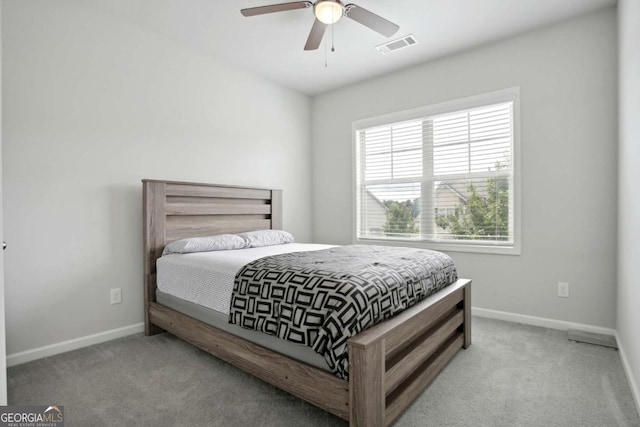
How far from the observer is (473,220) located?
10.9 ft

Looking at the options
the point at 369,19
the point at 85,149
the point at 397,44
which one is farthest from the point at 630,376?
the point at 85,149

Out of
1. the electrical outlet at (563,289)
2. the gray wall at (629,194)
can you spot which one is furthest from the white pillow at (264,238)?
the gray wall at (629,194)

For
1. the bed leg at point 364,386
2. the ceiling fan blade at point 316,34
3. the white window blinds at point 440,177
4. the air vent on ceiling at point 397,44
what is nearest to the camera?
the bed leg at point 364,386

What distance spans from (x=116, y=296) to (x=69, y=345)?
1.42 ft

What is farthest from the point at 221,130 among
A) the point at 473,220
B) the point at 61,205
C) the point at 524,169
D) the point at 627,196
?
the point at 627,196

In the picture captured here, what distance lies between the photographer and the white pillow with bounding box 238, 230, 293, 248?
3.09 m

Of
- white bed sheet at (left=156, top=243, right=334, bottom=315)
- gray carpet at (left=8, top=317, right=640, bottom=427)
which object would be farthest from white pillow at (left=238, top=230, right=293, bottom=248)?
gray carpet at (left=8, top=317, right=640, bottom=427)

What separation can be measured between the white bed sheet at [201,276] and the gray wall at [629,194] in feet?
7.29

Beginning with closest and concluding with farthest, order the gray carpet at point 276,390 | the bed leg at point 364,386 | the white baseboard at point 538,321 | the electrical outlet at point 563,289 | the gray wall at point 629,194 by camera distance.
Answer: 1. the bed leg at point 364,386
2. the gray carpet at point 276,390
3. the gray wall at point 629,194
4. the white baseboard at point 538,321
5. the electrical outlet at point 563,289

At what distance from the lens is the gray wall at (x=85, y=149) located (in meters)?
2.29

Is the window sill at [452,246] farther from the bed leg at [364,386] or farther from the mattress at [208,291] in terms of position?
the bed leg at [364,386]

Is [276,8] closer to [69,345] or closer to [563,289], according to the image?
[69,345]

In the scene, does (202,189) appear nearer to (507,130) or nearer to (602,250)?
(507,130)

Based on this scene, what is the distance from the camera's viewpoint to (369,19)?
2.30 metres
